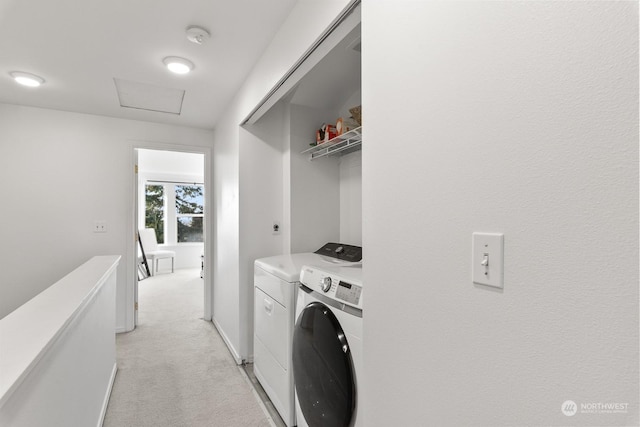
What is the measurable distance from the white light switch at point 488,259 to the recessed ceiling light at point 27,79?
3.14 m

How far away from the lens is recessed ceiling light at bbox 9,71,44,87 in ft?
7.45

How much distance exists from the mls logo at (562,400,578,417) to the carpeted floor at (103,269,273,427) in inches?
69.7

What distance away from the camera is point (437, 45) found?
2.52 feet

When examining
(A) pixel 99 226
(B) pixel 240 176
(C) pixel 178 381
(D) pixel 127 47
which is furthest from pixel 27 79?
(C) pixel 178 381

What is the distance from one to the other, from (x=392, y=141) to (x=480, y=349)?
576 millimetres

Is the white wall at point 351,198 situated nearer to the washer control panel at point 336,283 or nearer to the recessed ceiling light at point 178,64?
the washer control panel at point 336,283

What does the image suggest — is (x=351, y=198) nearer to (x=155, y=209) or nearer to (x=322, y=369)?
(x=322, y=369)

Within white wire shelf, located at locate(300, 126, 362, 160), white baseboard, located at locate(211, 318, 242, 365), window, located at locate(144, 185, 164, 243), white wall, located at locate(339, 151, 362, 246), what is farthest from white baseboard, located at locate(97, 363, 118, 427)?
window, located at locate(144, 185, 164, 243)

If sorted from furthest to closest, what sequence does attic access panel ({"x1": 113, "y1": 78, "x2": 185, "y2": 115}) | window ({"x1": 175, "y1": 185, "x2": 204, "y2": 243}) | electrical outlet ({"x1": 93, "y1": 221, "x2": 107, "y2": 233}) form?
1. window ({"x1": 175, "y1": 185, "x2": 204, "y2": 243})
2. electrical outlet ({"x1": 93, "y1": 221, "x2": 107, "y2": 233})
3. attic access panel ({"x1": 113, "y1": 78, "x2": 185, "y2": 115})

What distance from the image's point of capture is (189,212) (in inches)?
283

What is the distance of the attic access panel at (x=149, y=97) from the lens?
2525 mm

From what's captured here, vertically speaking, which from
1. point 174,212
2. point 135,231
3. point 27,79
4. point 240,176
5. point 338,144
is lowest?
point 135,231
